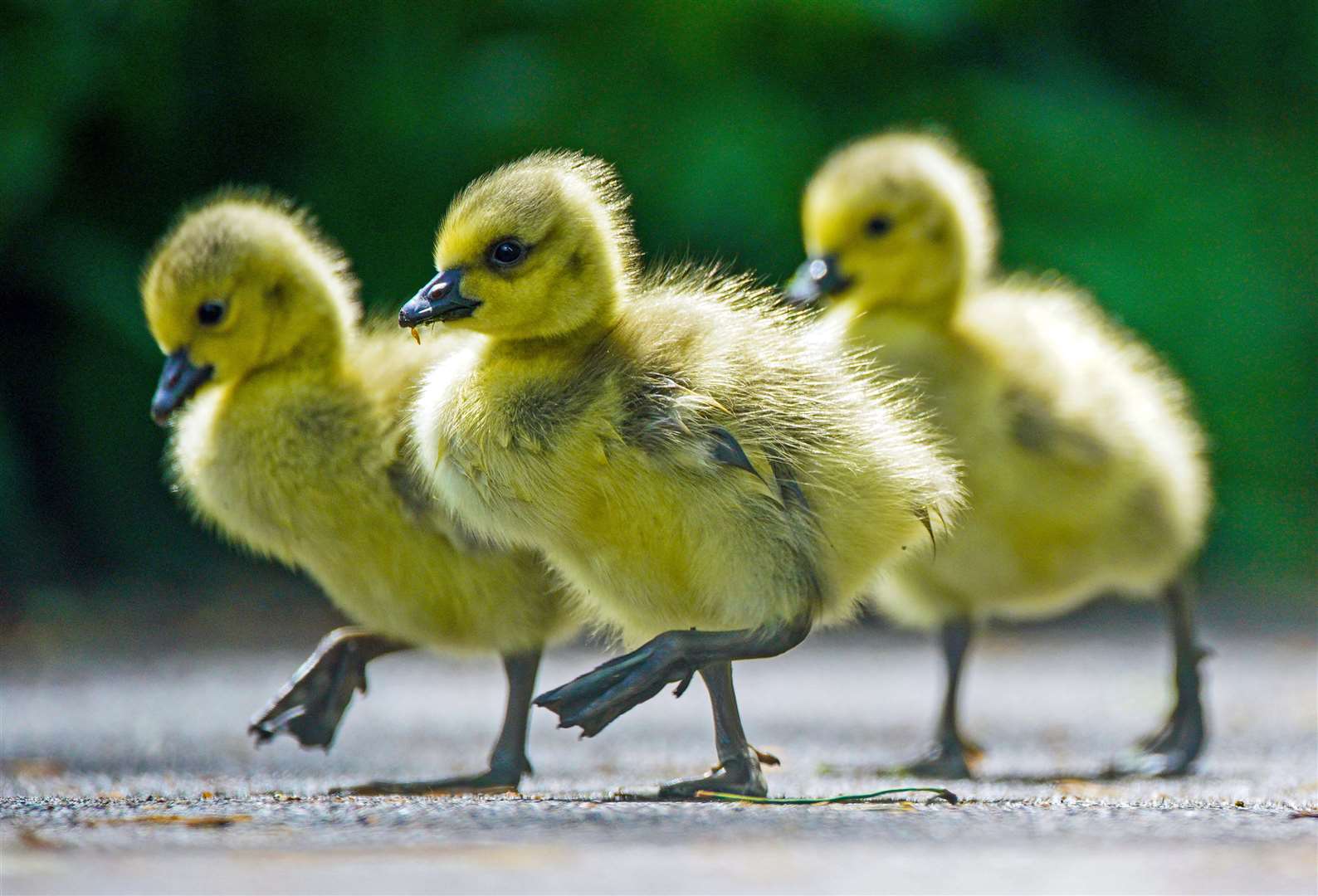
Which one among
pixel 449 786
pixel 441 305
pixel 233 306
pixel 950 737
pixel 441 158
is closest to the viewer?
pixel 441 305

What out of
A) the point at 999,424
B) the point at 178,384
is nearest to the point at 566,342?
the point at 178,384

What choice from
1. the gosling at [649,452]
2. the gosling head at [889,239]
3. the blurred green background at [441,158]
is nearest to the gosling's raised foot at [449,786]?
the gosling at [649,452]

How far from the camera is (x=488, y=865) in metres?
2.08

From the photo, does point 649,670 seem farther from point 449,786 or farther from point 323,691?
point 323,691

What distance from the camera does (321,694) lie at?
3.61 meters

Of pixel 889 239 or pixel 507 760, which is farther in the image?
pixel 889 239

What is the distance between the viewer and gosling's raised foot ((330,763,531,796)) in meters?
3.20

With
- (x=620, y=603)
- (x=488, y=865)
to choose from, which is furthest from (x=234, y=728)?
(x=488, y=865)

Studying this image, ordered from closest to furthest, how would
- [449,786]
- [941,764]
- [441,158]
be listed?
1. [449,786]
2. [941,764]
3. [441,158]

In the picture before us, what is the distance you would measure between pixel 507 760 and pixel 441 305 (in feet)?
2.94

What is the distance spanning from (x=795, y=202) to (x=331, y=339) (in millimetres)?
3323

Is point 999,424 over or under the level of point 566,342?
over

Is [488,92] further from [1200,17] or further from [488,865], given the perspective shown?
[488,865]

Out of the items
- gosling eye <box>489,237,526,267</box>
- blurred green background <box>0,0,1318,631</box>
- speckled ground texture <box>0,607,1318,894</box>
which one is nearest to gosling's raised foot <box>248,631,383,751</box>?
speckled ground texture <box>0,607,1318,894</box>
